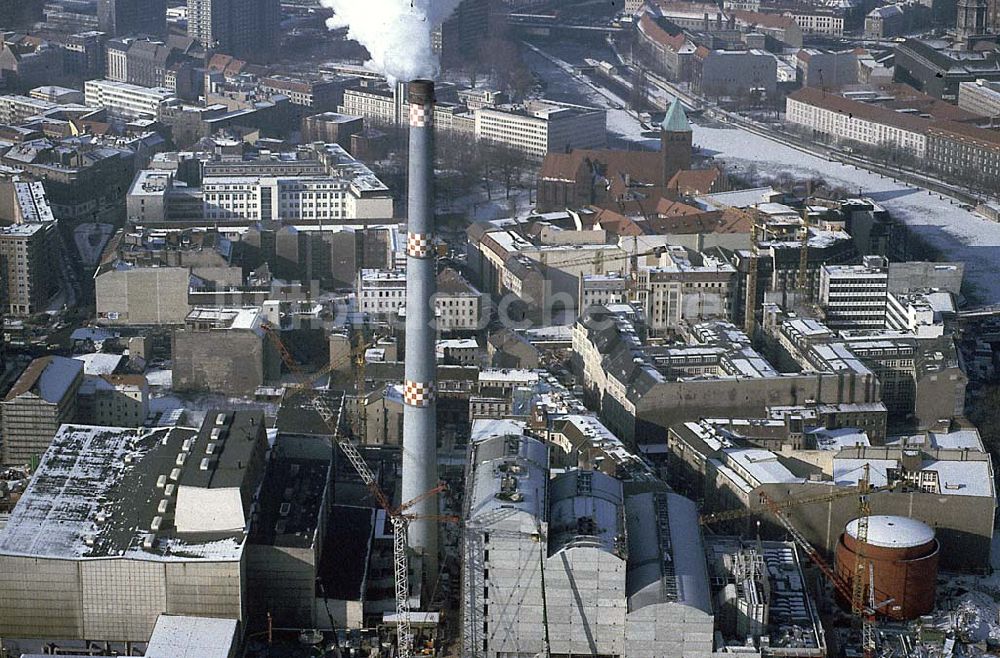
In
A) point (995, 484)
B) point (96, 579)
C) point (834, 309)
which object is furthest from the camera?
point (834, 309)

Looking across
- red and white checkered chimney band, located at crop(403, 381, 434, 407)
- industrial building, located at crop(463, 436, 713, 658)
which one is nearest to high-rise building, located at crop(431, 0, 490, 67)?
red and white checkered chimney band, located at crop(403, 381, 434, 407)

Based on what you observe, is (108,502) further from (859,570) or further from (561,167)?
(561,167)

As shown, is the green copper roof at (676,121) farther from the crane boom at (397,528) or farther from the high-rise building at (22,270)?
the crane boom at (397,528)

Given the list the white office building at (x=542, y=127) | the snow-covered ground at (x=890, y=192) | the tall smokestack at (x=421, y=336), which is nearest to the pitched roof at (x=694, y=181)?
the snow-covered ground at (x=890, y=192)

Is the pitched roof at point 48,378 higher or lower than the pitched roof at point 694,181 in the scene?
lower

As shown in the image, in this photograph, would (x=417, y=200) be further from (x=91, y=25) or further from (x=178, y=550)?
(x=91, y=25)

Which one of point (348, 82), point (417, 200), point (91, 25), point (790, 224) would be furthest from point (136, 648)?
point (91, 25)
